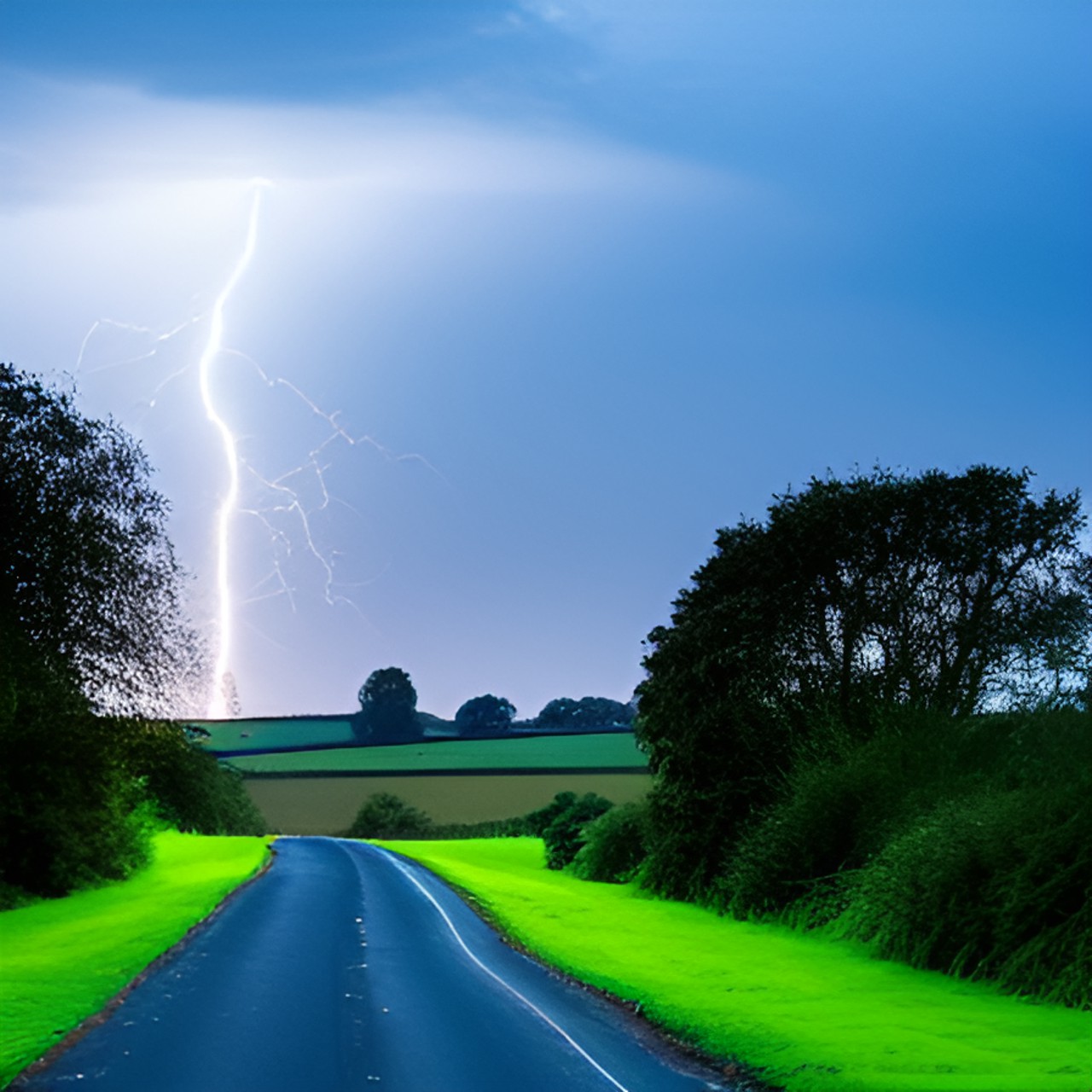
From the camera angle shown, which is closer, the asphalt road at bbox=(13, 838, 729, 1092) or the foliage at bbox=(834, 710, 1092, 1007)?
the asphalt road at bbox=(13, 838, 729, 1092)

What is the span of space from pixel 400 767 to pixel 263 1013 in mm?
80065

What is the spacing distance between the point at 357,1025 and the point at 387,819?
249ft

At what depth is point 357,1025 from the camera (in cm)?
1741

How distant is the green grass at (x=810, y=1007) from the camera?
14.9 meters

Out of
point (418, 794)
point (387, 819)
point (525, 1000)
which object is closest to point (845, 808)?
point (525, 1000)

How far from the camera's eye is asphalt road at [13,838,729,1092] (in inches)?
570

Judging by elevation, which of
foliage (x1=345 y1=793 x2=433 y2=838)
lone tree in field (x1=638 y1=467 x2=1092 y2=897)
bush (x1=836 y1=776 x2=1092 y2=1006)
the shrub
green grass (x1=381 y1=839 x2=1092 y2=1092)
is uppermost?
lone tree in field (x1=638 y1=467 x2=1092 y2=897)

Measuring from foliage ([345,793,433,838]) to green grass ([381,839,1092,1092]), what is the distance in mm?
Result: 57846

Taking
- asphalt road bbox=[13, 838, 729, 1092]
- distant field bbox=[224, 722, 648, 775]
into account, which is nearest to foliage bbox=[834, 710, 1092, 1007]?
asphalt road bbox=[13, 838, 729, 1092]

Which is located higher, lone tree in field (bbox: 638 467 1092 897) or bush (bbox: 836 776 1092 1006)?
lone tree in field (bbox: 638 467 1092 897)

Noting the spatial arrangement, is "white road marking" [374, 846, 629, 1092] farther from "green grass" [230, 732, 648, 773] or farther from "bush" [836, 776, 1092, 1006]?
"green grass" [230, 732, 648, 773]

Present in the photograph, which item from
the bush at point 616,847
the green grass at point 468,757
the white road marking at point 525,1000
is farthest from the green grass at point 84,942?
the green grass at point 468,757

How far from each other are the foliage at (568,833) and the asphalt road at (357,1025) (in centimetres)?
2837

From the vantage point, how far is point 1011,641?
130 ft
